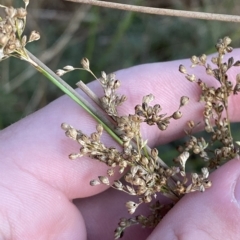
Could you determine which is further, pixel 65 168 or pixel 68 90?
pixel 65 168

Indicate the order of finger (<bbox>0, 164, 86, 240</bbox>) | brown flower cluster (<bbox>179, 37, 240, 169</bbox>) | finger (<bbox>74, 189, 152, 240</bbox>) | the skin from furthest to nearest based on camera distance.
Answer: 1. finger (<bbox>74, 189, 152, 240</bbox>)
2. finger (<bbox>0, 164, 86, 240</bbox>)
3. the skin
4. brown flower cluster (<bbox>179, 37, 240, 169</bbox>)

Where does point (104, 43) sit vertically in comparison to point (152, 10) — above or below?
below

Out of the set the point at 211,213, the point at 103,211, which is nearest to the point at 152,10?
the point at 211,213

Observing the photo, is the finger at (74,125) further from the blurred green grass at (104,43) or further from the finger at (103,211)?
the blurred green grass at (104,43)

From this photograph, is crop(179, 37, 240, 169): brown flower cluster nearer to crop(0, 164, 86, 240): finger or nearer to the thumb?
the thumb

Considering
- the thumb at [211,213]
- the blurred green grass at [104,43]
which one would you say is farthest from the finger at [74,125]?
the blurred green grass at [104,43]

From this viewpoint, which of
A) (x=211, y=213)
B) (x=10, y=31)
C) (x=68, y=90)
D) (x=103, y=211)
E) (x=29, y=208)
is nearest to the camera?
(x=10, y=31)

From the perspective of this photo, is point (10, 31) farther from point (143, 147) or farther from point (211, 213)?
point (211, 213)

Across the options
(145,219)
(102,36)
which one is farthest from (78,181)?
(102,36)

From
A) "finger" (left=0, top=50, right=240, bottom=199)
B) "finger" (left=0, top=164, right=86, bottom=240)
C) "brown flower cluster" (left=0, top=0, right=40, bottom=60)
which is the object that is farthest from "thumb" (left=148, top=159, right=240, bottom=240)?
"brown flower cluster" (left=0, top=0, right=40, bottom=60)
